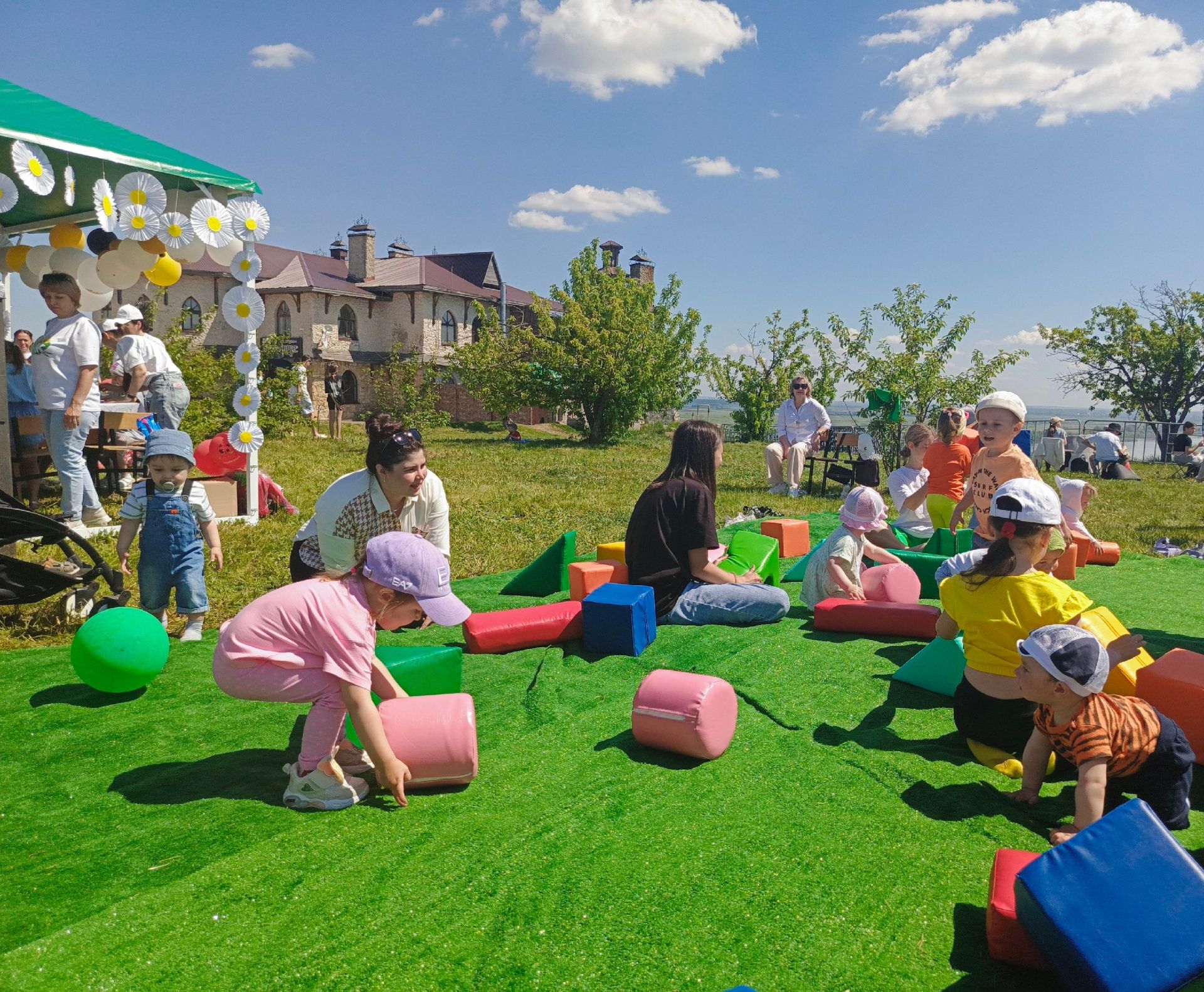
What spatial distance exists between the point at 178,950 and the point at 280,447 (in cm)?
1510

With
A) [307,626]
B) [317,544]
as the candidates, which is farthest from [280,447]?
[307,626]

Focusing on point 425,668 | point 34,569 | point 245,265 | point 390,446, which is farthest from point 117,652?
point 245,265

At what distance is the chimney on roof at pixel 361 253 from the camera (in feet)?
125

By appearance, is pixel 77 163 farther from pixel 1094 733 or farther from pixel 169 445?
pixel 1094 733

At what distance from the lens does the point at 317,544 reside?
5.02 metres

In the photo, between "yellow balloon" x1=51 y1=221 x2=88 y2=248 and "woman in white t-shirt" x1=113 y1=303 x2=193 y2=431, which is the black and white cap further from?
"yellow balloon" x1=51 y1=221 x2=88 y2=248

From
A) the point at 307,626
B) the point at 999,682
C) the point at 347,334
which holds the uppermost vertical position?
the point at 347,334

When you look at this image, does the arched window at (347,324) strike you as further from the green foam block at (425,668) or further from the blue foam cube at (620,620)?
the green foam block at (425,668)

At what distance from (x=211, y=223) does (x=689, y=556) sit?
5337 millimetres

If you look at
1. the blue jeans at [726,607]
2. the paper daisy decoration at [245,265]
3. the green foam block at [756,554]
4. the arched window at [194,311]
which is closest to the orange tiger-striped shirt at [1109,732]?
the blue jeans at [726,607]

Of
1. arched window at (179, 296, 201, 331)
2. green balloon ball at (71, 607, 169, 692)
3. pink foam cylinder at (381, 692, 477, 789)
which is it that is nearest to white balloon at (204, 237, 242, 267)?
green balloon ball at (71, 607, 169, 692)

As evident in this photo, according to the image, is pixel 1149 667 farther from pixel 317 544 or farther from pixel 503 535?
pixel 503 535

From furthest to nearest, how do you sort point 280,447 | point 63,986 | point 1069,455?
point 1069,455 < point 280,447 < point 63,986

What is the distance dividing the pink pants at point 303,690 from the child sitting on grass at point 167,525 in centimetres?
190
